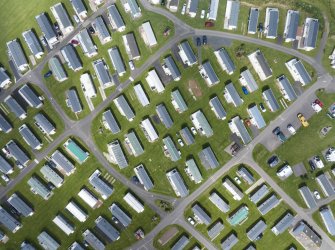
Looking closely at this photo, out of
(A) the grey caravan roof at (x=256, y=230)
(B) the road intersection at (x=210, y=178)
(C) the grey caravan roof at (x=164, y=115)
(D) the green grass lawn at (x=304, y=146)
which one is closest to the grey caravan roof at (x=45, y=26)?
(B) the road intersection at (x=210, y=178)

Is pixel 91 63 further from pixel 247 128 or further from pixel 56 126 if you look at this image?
pixel 247 128

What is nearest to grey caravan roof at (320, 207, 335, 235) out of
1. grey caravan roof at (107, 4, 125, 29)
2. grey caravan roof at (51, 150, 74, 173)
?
grey caravan roof at (51, 150, 74, 173)

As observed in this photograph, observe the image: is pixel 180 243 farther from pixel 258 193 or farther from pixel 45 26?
pixel 45 26

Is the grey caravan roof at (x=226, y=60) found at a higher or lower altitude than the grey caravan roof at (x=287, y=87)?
higher

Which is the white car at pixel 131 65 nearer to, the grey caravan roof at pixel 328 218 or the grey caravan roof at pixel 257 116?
the grey caravan roof at pixel 257 116

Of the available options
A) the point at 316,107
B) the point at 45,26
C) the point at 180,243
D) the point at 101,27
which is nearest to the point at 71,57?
the point at 45,26

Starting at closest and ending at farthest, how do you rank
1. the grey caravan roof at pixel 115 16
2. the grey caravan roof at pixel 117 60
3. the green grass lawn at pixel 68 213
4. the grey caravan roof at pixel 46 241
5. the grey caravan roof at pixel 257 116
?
1. the grey caravan roof at pixel 46 241
2. the green grass lawn at pixel 68 213
3. the grey caravan roof at pixel 117 60
4. the grey caravan roof at pixel 115 16
5. the grey caravan roof at pixel 257 116

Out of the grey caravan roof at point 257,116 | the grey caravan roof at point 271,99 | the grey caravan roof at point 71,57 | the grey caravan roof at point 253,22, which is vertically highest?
the grey caravan roof at point 71,57

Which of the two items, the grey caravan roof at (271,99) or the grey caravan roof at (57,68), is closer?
the grey caravan roof at (57,68)
